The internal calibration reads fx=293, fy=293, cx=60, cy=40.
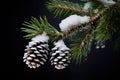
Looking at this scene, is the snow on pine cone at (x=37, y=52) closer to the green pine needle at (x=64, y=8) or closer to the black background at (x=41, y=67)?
the green pine needle at (x=64, y=8)

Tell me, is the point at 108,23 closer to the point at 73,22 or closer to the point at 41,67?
the point at 73,22

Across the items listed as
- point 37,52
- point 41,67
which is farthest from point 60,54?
point 41,67

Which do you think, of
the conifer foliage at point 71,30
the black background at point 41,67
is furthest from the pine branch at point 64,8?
the black background at point 41,67

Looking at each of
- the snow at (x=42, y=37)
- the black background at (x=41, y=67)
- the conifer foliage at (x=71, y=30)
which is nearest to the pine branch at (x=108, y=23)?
the conifer foliage at (x=71, y=30)

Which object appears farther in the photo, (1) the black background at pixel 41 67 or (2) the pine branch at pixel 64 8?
(1) the black background at pixel 41 67

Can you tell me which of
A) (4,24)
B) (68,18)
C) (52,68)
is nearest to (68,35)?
(68,18)

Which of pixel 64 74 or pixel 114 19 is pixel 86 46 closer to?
pixel 114 19

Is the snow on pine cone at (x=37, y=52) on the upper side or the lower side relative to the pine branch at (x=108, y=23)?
lower

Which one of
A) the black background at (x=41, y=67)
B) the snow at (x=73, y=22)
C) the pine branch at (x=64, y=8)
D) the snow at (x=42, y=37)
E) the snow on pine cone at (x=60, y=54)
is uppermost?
the black background at (x=41, y=67)
